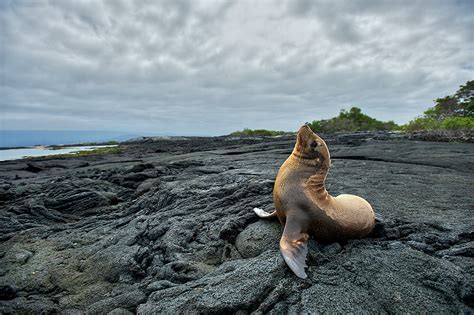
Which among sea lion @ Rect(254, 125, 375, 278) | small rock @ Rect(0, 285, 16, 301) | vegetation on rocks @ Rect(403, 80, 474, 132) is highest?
vegetation on rocks @ Rect(403, 80, 474, 132)

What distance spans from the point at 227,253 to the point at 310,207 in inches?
51.3

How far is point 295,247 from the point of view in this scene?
3.45m

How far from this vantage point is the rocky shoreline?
3033 mm

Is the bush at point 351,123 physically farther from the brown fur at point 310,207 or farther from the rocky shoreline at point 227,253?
the brown fur at point 310,207

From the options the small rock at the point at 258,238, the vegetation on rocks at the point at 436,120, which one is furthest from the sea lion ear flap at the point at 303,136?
the vegetation on rocks at the point at 436,120

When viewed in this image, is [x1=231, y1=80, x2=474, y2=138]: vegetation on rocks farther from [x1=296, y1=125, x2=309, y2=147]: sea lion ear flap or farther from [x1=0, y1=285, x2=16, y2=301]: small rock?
[x1=0, y1=285, x2=16, y2=301]: small rock

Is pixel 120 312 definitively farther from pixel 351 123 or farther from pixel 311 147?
pixel 351 123

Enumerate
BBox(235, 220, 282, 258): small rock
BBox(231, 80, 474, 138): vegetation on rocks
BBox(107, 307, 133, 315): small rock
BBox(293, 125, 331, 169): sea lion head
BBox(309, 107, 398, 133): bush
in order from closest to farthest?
BBox(107, 307, 133, 315): small rock
BBox(235, 220, 282, 258): small rock
BBox(293, 125, 331, 169): sea lion head
BBox(231, 80, 474, 138): vegetation on rocks
BBox(309, 107, 398, 133): bush

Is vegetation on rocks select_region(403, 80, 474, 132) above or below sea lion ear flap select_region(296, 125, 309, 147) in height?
above

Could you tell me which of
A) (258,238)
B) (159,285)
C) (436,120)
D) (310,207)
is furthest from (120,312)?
(436,120)

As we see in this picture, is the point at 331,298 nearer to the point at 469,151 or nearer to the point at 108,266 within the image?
the point at 108,266

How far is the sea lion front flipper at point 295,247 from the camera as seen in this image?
3.18 m

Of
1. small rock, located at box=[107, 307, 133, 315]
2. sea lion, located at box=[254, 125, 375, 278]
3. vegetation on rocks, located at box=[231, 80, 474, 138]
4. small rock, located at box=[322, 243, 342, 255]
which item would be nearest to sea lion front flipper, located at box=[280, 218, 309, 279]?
sea lion, located at box=[254, 125, 375, 278]

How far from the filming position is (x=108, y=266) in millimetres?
4648
